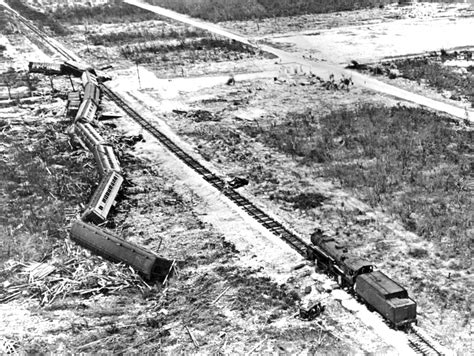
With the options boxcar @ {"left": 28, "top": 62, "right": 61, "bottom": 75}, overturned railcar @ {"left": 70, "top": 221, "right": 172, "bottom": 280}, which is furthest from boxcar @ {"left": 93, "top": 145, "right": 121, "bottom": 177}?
boxcar @ {"left": 28, "top": 62, "right": 61, "bottom": 75}

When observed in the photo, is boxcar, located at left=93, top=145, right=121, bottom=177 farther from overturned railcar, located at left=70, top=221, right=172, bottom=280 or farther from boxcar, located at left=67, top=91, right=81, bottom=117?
boxcar, located at left=67, top=91, right=81, bottom=117

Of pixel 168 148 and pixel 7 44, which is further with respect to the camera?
pixel 7 44

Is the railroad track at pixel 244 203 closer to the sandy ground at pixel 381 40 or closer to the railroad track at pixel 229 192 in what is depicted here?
the railroad track at pixel 229 192

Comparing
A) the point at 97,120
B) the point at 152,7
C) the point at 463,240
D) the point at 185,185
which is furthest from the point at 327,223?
the point at 152,7

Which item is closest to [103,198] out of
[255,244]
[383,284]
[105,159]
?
[105,159]

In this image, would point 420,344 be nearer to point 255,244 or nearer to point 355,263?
point 355,263

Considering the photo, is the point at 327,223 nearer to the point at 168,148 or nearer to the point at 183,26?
the point at 168,148
